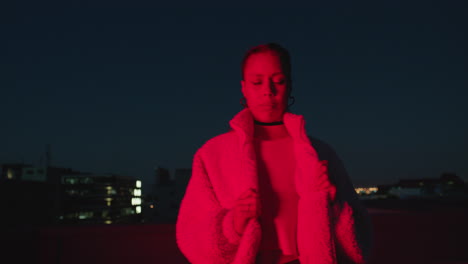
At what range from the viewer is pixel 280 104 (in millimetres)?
1201

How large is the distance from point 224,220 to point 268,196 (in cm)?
17

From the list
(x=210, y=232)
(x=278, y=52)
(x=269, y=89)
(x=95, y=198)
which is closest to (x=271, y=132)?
(x=269, y=89)

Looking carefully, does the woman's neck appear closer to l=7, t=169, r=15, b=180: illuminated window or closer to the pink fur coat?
the pink fur coat

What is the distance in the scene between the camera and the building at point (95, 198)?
54.2m

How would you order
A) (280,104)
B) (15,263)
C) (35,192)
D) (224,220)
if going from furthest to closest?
1. (35,192)
2. (15,263)
3. (280,104)
4. (224,220)

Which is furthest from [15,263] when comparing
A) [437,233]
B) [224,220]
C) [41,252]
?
[437,233]

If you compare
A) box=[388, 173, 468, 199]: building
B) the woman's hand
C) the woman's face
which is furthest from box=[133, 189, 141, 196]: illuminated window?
the woman's hand

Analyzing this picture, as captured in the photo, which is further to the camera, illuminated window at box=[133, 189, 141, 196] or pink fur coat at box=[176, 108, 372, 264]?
illuminated window at box=[133, 189, 141, 196]

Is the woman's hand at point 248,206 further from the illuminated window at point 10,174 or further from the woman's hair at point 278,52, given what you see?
the illuminated window at point 10,174

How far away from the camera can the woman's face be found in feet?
3.82

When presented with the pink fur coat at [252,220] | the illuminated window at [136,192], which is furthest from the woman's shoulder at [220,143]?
the illuminated window at [136,192]

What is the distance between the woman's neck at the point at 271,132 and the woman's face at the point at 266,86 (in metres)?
0.03

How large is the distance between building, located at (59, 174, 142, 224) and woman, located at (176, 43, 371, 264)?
52173 mm

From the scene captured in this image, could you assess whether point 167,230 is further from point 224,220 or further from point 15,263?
point 224,220
